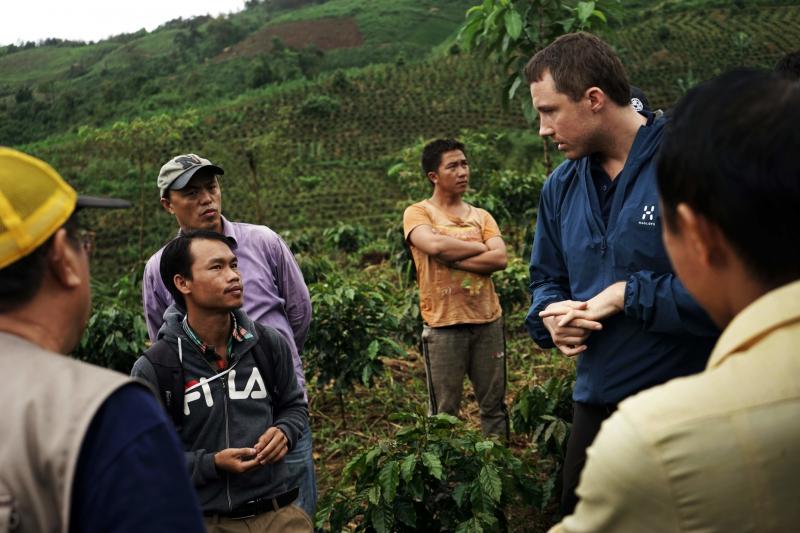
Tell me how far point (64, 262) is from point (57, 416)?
0.26 meters

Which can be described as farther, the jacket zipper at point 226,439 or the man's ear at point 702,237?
the jacket zipper at point 226,439

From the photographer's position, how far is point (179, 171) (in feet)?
9.91

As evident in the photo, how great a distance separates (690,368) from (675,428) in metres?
1.29

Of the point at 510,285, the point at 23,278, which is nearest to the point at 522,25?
the point at 510,285

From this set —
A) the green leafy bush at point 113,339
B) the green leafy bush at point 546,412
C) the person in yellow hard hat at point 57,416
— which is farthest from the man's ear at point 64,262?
the green leafy bush at point 113,339

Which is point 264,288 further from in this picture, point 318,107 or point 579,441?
point 318,107

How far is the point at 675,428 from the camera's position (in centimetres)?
90

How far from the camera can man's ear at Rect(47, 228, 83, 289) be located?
1.12m

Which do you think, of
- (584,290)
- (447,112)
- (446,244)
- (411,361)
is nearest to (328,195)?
(447,112)

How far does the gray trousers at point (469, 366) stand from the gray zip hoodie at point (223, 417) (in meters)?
1.61

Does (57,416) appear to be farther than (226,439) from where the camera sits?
No

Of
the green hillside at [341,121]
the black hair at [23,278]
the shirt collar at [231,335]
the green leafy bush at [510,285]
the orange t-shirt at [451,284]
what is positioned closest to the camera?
the black hair at [23,278]

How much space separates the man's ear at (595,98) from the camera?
86.4 inches

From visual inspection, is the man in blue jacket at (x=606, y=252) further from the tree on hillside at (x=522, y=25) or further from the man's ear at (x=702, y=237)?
the tree on hillside at (x=522, y=25)
